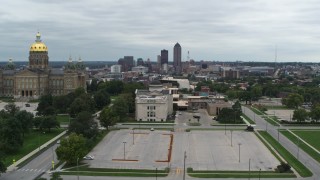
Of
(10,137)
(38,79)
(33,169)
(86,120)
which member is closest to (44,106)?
(86,120)

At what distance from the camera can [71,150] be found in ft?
178

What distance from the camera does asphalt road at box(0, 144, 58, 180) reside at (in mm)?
49938

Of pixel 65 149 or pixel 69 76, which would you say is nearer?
pixel 65 149

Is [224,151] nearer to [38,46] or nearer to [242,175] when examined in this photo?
[242,175]

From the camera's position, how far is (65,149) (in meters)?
54.3

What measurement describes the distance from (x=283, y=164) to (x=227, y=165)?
271 inches

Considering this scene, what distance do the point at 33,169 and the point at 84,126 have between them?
50.4 ft

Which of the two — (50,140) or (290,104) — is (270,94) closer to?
(290,104)

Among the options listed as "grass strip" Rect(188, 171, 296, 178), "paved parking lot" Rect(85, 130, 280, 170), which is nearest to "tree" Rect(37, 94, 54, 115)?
"paved parking lot" Rect(85, 130, 280, 170)

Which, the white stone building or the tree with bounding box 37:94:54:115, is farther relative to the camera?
the white stone building

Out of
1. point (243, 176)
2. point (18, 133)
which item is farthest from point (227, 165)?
point (18, 133)

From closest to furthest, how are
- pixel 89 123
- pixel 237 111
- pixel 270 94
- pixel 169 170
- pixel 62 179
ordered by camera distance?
1. pixel 62 179
2. pixel 169 170
3. pixel 89 123
4. pixel 237 111
5. pixel 270 94

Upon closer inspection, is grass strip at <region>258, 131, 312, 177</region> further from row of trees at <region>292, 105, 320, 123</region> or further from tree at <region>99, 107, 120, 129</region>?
tree at <region>99, 107, 120, 129</region>

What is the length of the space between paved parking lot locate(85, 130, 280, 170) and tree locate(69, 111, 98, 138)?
2.38 meters
